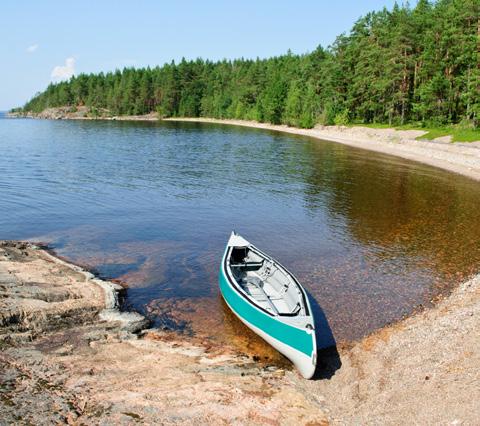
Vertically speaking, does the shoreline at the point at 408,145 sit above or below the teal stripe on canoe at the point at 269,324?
above

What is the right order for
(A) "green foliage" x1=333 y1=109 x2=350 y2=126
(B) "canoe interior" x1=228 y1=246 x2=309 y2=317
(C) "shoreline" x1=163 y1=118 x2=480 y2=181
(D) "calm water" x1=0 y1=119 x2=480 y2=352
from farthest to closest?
(A) "green foliage" x1=333 y1=109 x2=350 y2=126 < (C) "shoreline" x1=163 y1=118 x2=480 y2=181 < (D) "calm water" x1=0 y1=119 x2=480 y2=352 < (B) "canoe interior" x1=228 y1=246 x2=309 y2=317

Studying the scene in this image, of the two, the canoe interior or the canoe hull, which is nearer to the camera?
the canoe hull

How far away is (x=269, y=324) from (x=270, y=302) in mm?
2896

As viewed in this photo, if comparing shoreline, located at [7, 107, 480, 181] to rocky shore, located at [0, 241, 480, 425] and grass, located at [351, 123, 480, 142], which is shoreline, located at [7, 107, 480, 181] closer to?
grass, located at [351, 123, 480, 142]

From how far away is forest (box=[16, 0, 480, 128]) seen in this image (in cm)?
7075

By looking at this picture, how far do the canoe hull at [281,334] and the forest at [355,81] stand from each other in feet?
194

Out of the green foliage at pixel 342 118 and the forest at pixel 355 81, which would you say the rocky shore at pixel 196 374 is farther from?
the green foliage at pixel 342 118

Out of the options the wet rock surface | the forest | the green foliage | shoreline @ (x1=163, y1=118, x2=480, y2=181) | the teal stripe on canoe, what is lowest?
the wet rock surface

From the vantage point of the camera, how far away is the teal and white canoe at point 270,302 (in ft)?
44.5

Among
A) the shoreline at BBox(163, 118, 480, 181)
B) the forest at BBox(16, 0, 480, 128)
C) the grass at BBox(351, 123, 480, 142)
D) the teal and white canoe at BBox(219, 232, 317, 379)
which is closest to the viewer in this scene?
the teal and white canoe at BBox(219, 232, 317, 379)

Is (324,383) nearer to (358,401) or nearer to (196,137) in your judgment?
(358,401)

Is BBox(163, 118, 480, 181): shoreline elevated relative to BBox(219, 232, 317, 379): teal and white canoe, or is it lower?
elevated

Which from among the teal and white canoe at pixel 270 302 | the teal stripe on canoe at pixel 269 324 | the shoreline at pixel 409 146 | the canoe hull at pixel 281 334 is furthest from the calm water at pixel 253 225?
the shoreline at pixel 409 146

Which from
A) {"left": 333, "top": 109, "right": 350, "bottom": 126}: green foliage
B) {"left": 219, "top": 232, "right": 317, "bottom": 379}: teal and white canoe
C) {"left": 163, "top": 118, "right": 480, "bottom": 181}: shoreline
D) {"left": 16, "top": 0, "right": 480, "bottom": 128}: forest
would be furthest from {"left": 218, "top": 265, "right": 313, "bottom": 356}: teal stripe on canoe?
{"left": 333, "top": 109, "right": 350, "bottom": 126}: green foliage
